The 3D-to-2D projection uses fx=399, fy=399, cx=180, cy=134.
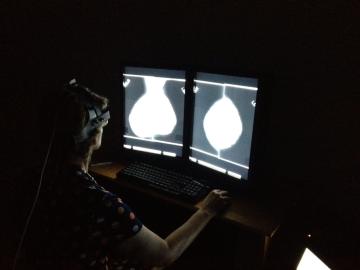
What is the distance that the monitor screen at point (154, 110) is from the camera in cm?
192

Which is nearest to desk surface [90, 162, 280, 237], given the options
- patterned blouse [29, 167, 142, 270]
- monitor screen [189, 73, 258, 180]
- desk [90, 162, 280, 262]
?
desk [90, 162, 280, 262]

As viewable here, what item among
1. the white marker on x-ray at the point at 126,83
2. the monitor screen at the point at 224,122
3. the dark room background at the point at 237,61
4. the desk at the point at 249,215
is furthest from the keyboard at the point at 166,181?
the white marker on x-ray at the point at 126,83

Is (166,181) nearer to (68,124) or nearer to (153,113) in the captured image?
(153,113)

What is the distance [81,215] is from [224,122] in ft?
2.52

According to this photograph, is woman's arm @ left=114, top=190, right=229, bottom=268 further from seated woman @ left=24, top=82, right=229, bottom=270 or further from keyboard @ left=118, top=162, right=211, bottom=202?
keyboard @ left=118, top=162, right=211, bottom=202

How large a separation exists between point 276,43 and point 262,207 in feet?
2.34

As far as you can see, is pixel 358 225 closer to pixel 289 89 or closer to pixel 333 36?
pixel 289 89

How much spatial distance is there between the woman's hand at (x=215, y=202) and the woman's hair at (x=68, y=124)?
0.52 metres

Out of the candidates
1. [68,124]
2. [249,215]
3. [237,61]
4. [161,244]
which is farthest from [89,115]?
[237,61]

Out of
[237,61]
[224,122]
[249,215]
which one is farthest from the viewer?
[237,61]

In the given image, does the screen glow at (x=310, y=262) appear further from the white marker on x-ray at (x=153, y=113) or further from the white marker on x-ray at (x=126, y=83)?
the white marker on x-ray at (x=126, y=83)

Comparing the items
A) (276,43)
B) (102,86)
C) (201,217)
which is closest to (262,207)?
(201,217)

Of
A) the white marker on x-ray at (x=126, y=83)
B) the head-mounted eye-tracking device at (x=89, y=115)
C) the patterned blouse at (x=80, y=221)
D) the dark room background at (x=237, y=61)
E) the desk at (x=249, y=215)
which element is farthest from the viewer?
the white marker on x-ray at (x=126, y=83)

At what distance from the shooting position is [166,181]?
1802 mm
